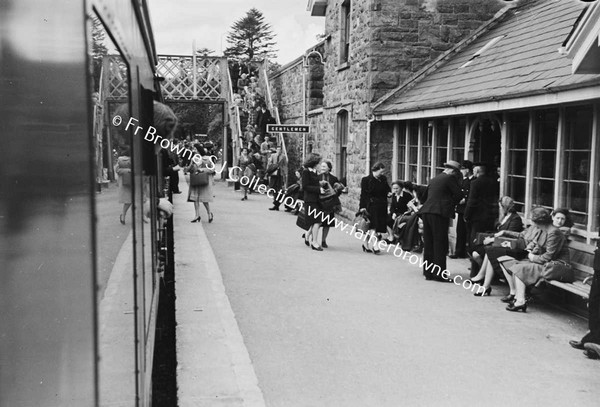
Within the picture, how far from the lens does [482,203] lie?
35.2 ft

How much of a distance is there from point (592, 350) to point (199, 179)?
10534 mm

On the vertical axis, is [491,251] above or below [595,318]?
above

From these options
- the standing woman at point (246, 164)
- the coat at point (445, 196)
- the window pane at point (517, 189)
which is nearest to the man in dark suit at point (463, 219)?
the window pane at point (517, 189)

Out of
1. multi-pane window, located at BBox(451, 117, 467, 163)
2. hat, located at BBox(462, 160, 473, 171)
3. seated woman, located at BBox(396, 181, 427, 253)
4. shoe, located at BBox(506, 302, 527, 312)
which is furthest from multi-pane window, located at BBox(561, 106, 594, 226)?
multi-pane window, located at BBox(451, 117, 467, 163)

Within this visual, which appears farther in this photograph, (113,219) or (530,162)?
(530,162)

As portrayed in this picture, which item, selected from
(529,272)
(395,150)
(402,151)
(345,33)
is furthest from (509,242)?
(345,33)

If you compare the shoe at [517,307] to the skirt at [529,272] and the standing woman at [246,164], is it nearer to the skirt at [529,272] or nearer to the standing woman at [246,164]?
the skirt at [529,272]

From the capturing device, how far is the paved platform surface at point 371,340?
541 cm

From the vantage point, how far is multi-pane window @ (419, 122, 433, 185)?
14.3 metres

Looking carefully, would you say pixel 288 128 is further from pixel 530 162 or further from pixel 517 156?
pixel 530 162

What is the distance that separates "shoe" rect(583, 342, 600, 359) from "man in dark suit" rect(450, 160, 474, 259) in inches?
193

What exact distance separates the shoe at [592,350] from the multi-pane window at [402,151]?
9354 mm

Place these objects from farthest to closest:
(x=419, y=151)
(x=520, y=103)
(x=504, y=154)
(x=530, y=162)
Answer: (x=419, y=151)
(x=504, y=154)
(x=530, y=162)
(x=520, y=103)

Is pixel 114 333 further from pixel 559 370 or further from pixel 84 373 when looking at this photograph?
pixel 559 370
